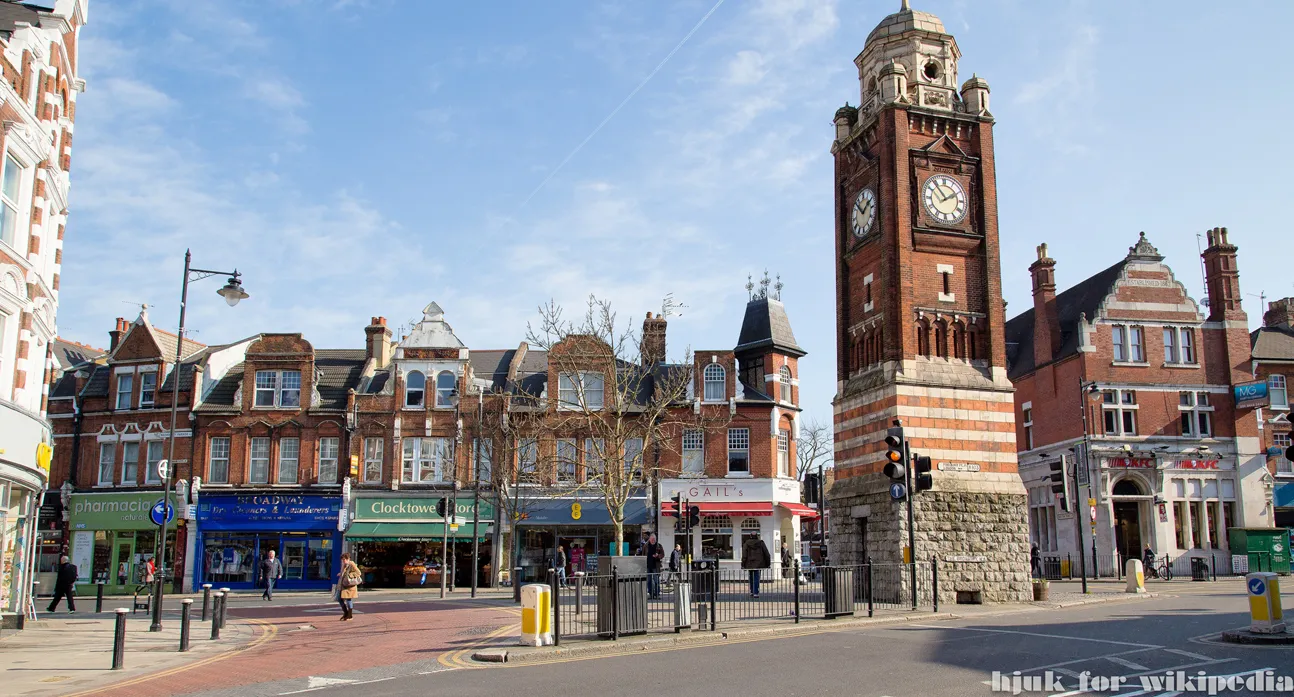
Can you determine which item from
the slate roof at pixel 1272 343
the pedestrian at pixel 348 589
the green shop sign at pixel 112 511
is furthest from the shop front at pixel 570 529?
the slate roof at pixel 1272 343

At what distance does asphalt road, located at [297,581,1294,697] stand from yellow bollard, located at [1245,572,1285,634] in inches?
29.2

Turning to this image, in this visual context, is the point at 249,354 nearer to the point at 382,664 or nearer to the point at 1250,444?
the point at 382,664

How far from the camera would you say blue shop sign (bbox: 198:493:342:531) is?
129 feet

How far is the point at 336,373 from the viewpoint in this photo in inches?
1692

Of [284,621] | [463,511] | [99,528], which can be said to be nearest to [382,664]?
[284,621]

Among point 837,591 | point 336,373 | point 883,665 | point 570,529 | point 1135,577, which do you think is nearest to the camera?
point 883,665

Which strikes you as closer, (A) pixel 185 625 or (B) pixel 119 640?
(B) pixel 119 640

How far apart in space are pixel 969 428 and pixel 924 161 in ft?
24.5

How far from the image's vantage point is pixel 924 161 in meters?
27.0

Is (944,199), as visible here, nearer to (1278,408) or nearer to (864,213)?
(864,213)

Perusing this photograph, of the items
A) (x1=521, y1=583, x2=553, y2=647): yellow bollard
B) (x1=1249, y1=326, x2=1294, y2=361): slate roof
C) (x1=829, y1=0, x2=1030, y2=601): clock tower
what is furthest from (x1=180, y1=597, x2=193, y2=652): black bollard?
(x1=1249, y1=326, x2=1294, y2=361): slate roof

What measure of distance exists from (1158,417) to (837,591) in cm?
2782

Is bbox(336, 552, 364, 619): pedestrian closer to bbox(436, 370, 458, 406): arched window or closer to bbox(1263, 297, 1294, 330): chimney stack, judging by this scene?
bbox(436, 370, 458, 406): arched window

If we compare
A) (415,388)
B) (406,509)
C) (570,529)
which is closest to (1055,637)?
(570,529)
